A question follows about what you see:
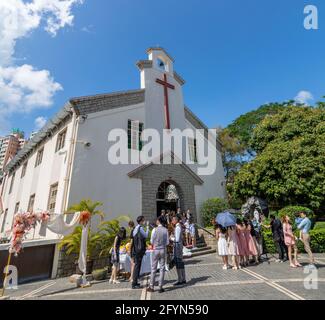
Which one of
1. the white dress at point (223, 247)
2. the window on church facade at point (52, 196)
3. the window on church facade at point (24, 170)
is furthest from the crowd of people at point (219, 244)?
the window on church facade at point (24, 170)

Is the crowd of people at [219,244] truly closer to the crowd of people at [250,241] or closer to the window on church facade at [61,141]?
the crowd of people at [250,241]

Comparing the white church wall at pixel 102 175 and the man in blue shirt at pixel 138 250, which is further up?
the white church wall at pixel 102 175

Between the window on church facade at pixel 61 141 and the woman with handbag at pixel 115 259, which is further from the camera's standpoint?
the window on church facade at pixel 61 141

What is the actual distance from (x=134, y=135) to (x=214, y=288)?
934 centimetres

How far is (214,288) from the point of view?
6137 millimetres

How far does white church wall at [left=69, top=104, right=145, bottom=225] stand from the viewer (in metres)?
11.0

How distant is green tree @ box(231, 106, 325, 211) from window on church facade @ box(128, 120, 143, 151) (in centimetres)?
790

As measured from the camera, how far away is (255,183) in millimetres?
15750

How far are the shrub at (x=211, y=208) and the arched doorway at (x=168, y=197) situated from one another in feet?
5.91

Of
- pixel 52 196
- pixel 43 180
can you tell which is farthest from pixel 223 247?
pixel 43 180

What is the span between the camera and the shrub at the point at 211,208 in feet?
48.8
